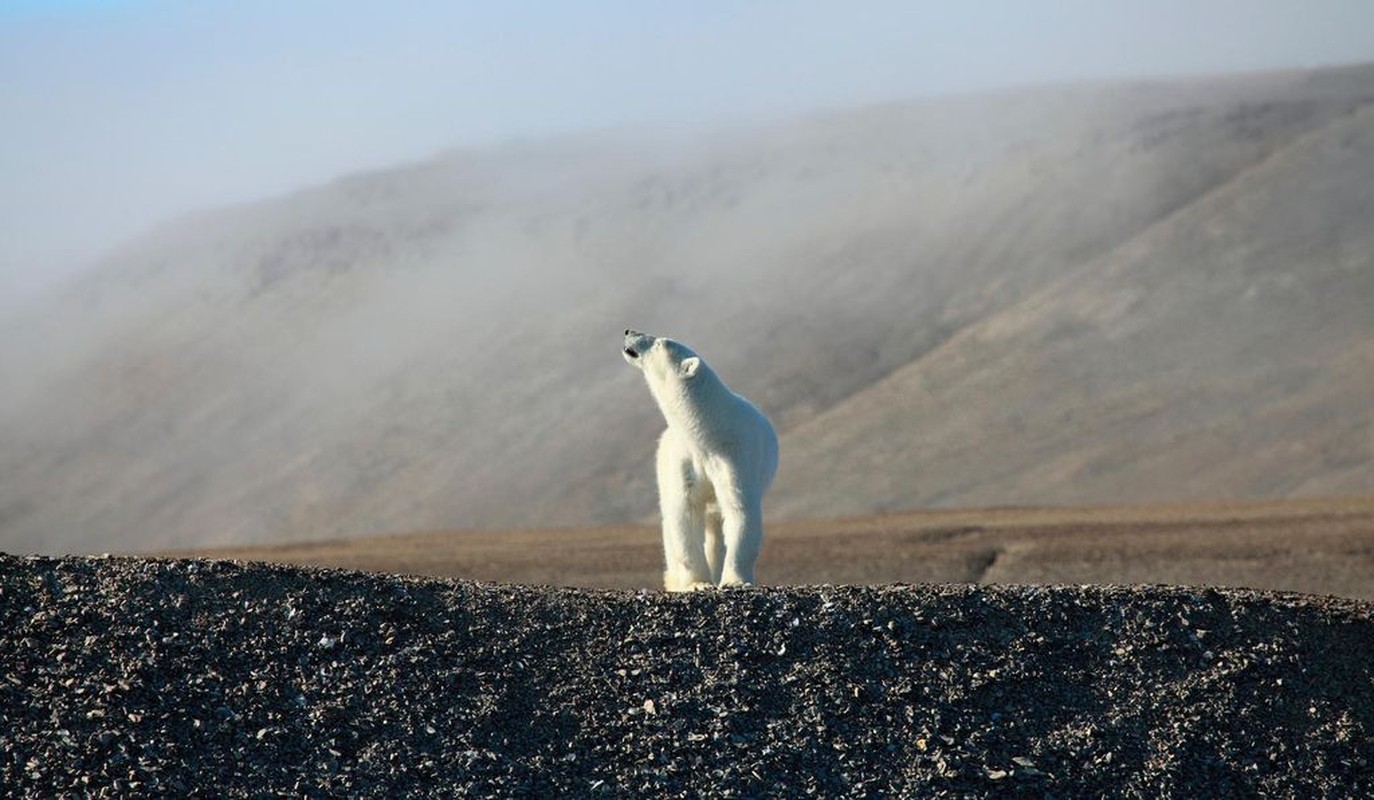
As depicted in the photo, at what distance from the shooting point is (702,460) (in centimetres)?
1246

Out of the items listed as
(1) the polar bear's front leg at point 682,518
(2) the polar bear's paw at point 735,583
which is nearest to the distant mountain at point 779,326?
(1) the polar bear's front leg at point 682,518

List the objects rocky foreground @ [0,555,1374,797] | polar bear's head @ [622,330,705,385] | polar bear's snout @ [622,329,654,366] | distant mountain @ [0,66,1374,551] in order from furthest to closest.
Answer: distant mountain @ [0,66,1374,551], polar bear's snout @ [622,329,654,366], polar bear's head @ [622,330,705,385], rocky foreground @ [0,555,1374,797]

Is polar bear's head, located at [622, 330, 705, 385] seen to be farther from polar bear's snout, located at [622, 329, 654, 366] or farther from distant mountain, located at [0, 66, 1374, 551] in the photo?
distant mountain, located at [0, 66, 1374, 551]

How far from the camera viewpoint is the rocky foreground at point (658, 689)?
992 centimetres

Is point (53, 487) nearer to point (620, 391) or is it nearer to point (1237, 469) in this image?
point (620, 391)

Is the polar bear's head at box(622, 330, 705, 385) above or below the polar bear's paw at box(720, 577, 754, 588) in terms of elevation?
above

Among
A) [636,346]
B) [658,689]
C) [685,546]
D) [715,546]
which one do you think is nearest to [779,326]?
[715,546]

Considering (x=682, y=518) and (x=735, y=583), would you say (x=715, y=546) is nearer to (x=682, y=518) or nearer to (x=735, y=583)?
(x=682, y=518)

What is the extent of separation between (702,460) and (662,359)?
2.22 ft

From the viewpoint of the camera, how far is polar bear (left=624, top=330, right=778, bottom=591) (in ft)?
40.3

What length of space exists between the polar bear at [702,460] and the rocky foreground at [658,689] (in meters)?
0.97

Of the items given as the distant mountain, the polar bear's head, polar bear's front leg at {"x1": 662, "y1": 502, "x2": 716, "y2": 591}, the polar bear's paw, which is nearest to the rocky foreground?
the polar bear's paw

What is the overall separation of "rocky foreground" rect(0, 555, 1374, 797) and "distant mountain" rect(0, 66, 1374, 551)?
121 feet

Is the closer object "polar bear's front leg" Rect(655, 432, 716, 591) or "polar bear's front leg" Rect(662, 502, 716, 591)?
"polar bear's front leg" Rect(655, 432, 716, 591)
